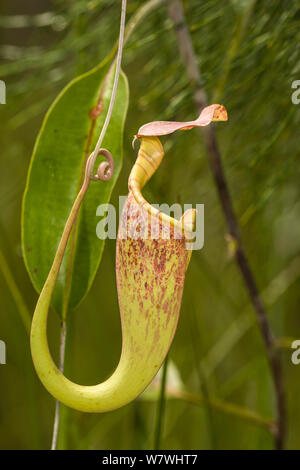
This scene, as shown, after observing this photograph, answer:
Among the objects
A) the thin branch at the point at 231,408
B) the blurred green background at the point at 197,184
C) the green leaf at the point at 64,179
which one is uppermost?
the blurred green background at the point at 197,184

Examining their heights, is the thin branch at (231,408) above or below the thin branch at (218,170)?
below

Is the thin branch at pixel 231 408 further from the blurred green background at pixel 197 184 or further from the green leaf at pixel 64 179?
the green leaf at pixel 64 179

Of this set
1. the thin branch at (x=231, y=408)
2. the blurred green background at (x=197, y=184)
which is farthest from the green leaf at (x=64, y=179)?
the thin branch at (x=231, y=408)

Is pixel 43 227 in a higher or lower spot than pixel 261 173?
lower

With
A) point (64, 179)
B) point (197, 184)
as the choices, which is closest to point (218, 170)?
point (64, 179)

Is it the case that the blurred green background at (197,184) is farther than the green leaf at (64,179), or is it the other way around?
the blurred green background at (197,184)

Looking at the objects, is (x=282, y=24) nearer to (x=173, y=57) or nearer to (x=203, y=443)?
(x=173, y=57)
